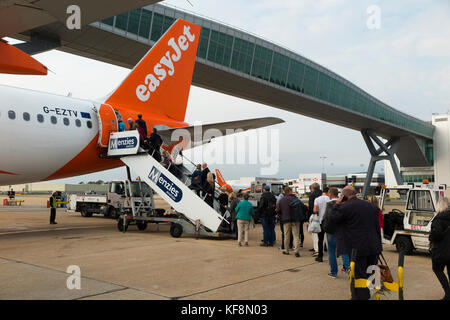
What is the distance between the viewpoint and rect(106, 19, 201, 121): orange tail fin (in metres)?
16.4

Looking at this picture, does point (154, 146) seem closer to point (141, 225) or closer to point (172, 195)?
point (172, 195)

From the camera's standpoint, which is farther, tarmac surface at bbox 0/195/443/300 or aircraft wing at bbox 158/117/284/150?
aircraft wing at bbox 158/117/284/150

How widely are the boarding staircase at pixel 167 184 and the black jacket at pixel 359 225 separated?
7255mm

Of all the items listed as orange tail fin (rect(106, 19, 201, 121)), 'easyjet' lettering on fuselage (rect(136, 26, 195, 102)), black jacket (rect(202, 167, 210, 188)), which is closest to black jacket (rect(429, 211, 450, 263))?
black jacket (rect(202, 167, 210, 188))

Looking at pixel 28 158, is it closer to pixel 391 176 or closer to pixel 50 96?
pixel 50 96

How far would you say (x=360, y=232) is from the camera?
5.23m

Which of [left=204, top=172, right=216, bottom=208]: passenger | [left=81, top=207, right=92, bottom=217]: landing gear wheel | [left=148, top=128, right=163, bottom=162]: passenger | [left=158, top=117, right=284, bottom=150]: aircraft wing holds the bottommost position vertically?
[left=81, top=207, right=92, bottom=217]: landing gear wheel

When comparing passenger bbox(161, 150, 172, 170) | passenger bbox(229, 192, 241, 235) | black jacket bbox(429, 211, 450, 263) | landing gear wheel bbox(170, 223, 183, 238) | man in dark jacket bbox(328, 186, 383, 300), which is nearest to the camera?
man in dark jacket bbox(328, 186, 383, 300)

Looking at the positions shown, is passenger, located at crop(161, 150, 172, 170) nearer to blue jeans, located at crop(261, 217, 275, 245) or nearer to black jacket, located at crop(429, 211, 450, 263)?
blue jeans, located at crop(261, 217, 275, 245)

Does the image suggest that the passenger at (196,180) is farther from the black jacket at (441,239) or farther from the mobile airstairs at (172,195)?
the black jacket at (441,239)

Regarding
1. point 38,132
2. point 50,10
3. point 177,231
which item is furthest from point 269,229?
point 50,10

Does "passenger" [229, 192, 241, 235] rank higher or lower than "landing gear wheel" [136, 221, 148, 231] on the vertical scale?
higher
